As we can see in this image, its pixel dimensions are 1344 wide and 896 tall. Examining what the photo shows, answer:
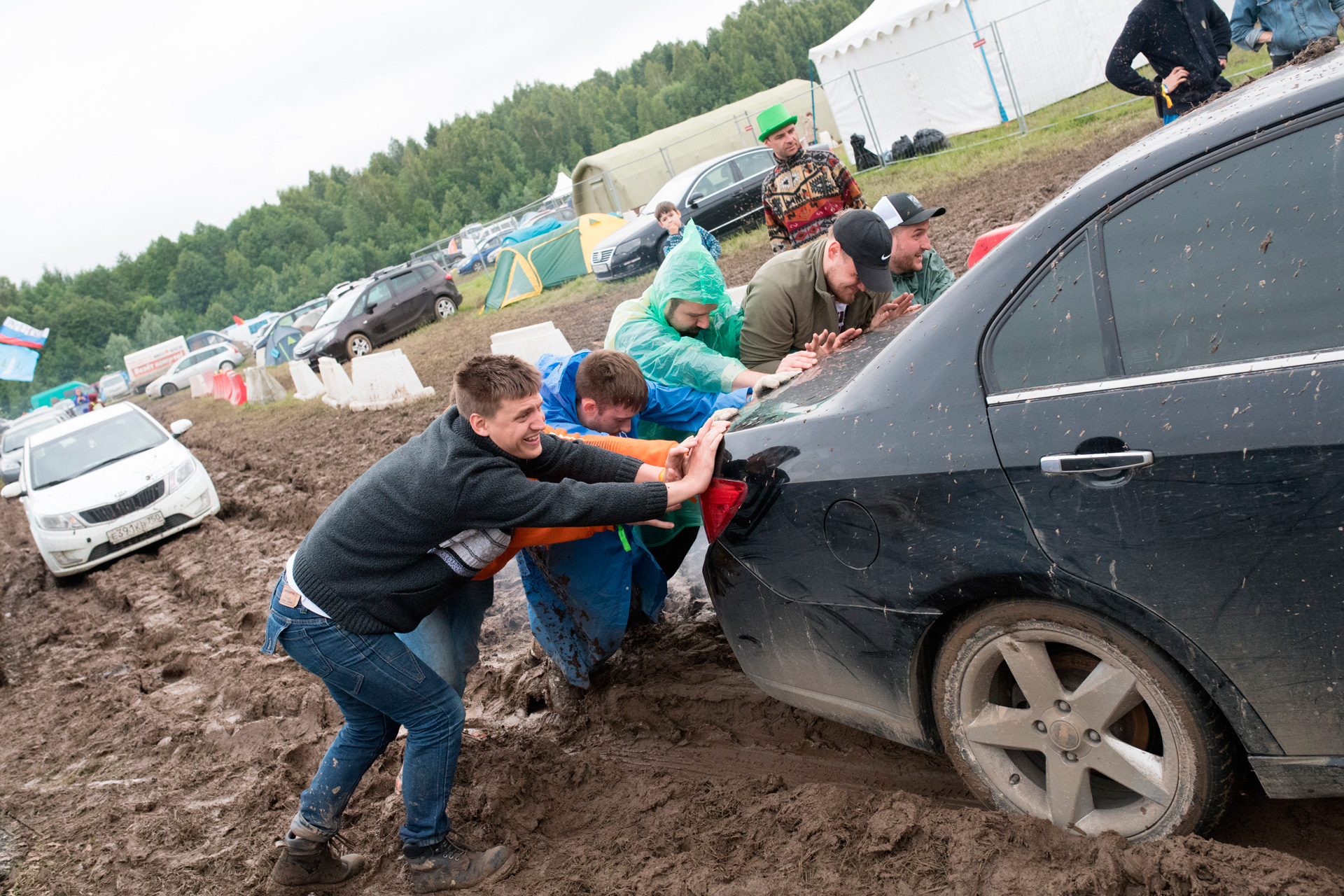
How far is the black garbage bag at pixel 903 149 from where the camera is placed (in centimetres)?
1752

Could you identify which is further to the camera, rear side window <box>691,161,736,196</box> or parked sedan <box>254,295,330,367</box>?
parked sedan <box>254,295,330,367</box>

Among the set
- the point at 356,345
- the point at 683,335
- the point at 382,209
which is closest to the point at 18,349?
the point at 356,345

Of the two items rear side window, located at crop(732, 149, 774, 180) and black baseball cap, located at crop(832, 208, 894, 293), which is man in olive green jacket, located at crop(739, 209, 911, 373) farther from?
rear side window, located at crop(732, 149, 774, 180)

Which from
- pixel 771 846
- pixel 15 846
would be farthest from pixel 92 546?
pixel 771 846

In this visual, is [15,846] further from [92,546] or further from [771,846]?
[92,546]

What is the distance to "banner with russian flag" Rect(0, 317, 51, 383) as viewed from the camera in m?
25.0

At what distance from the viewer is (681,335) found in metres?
4.22

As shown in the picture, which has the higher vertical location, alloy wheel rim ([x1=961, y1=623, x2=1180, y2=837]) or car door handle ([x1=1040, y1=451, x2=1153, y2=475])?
car door handle ([x1=1040, y1=451, x2=1153, y2=475])

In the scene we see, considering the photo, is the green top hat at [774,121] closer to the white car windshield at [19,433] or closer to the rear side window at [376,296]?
the rear side window at [376,296]

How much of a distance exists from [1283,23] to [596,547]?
5259 mm

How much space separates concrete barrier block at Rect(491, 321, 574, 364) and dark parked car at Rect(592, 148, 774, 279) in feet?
19.7

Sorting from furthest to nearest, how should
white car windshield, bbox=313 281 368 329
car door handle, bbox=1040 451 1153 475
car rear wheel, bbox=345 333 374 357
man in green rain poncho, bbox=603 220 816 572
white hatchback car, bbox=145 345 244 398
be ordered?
white hatchback car, bbox=145 345 244 398
white car windshield, bbox=313 281 368 329
car rear wheel, bbox=345 333 374 357
man in green rain poncho, bbox=603 220 816 572
car door handle, bbox=1040 451 1153 475

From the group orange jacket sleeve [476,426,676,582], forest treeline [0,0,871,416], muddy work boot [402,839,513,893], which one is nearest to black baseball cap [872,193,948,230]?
orange jacket sleeve [476,426,676,582]

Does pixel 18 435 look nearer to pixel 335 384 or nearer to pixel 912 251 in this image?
pixel 335 384
